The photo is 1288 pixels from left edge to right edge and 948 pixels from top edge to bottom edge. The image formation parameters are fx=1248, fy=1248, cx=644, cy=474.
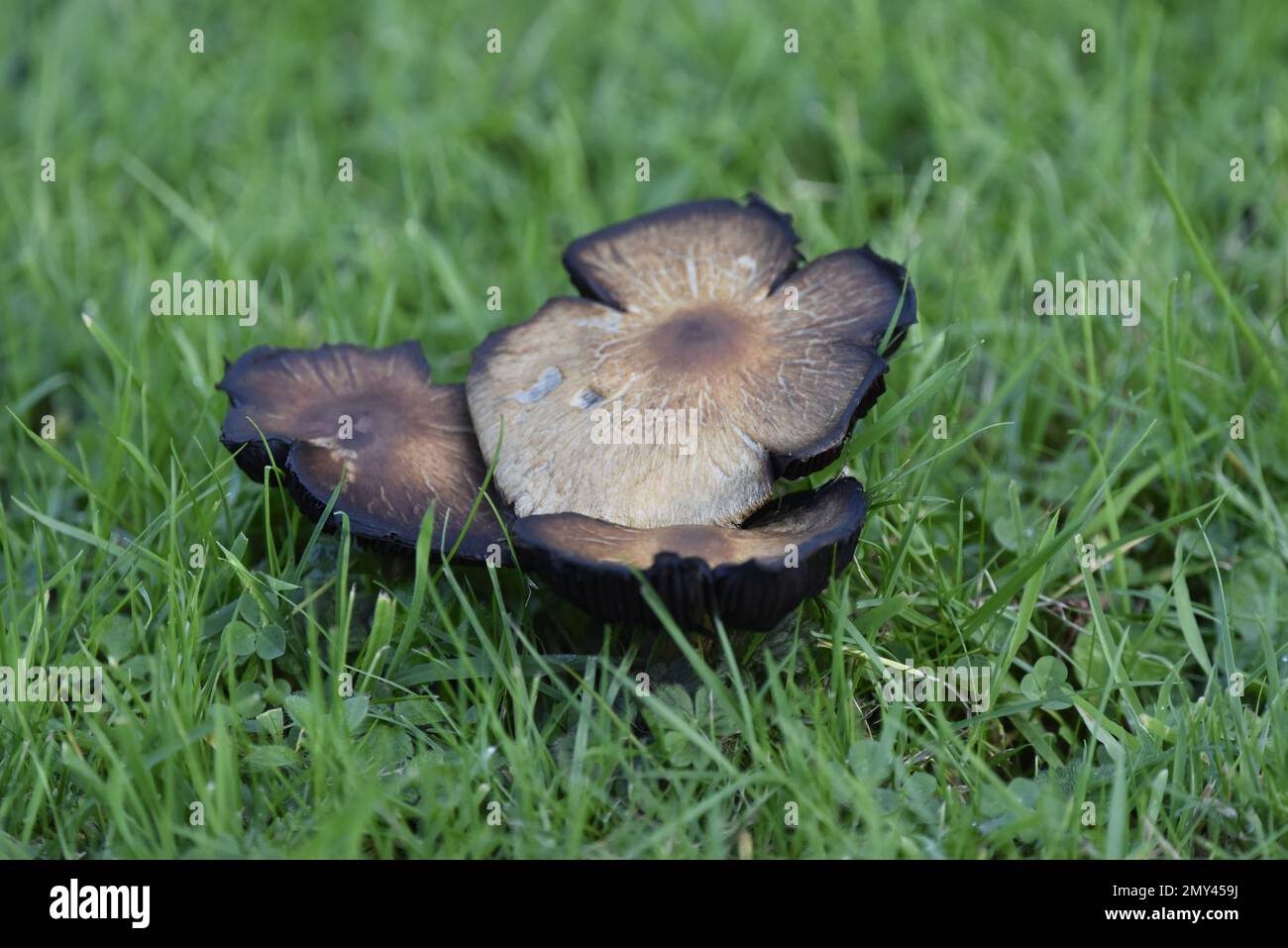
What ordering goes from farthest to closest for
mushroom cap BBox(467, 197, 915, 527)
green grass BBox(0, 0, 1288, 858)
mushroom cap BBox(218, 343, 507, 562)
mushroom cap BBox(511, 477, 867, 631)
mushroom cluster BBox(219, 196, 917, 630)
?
mushroom cap BBox(218, 343, 507, 562)
mushroom cap BBox(467, 197, 915, 527)
green grass BBox(0, 0, 1288, 858)
mushroom cluster BBox(219, 196, 917, 630)
mushroom cap BBox(511, 477, 867, 631)

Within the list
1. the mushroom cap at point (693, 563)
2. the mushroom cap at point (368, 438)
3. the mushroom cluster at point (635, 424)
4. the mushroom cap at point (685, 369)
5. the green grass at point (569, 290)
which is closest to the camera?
the mushroom cap at point (693, 563)

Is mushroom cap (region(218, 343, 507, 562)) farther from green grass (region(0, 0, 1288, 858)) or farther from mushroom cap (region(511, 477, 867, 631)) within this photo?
mushroom cap (region(511, 477, 867, 631))

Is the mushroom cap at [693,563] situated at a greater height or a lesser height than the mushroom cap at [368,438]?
lesser

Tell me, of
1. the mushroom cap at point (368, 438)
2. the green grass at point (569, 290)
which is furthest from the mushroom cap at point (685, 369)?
the green grass at point (569, 290)

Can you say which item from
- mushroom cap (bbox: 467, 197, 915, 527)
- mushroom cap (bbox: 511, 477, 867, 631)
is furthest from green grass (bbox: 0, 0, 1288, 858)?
mushroom cap (bbox: 467, 197, 915, 527)

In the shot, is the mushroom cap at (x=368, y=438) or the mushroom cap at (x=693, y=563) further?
the mushroom cap at (x=368, y=438)

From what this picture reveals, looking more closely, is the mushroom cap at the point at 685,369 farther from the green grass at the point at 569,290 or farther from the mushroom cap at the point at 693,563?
the green grass at the point at 569,290

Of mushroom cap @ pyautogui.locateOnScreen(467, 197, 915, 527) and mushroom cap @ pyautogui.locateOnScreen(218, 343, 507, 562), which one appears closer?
mushroom cap @ pyautogui.locateOnScreen(467, 197, 915, 527)
